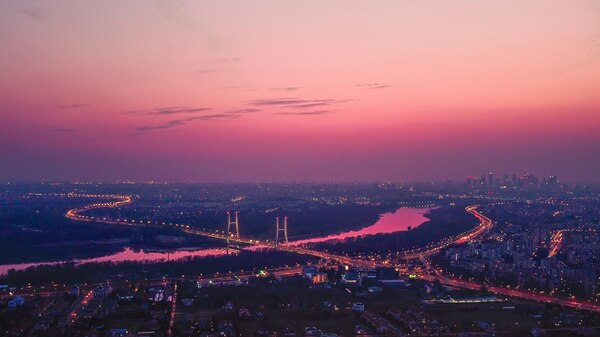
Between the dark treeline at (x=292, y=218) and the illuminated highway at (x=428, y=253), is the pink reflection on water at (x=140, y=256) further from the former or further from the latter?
the dark treeline at (x=292, y=218)

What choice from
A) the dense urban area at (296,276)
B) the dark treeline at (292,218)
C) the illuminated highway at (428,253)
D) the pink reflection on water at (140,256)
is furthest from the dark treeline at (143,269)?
the dark treeline at (292,218)

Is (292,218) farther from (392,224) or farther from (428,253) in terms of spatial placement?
(428,253)

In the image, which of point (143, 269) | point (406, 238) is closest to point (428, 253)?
point (406, 238)

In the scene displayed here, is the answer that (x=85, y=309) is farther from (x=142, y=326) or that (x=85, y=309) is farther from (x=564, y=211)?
(x=564, y=211)

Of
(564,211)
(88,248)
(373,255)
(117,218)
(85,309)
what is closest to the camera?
(85,309)

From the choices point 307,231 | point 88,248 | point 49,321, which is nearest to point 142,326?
point 49,321

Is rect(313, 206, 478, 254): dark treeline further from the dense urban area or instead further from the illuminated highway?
the illuminated highway
